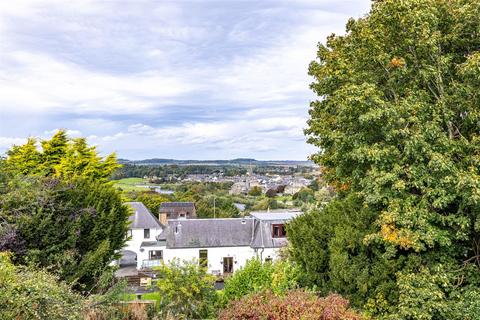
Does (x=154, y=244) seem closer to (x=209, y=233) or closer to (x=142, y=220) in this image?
(x=142, y=220)

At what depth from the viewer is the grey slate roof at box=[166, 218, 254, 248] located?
943 inches

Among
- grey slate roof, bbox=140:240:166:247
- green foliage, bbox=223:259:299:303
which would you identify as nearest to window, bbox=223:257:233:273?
grey slate roof, bbox=140:240:166:247

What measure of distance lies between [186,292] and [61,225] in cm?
442

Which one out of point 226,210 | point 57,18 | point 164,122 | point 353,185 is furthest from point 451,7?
point 226,210

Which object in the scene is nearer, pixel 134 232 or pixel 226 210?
pixel 134 232

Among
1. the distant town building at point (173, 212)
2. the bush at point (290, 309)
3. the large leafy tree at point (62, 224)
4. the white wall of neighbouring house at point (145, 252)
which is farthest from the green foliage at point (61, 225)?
the distant town building at point (173, 212)

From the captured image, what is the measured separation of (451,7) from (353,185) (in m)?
5.32

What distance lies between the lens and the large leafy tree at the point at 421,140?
25.3 feet

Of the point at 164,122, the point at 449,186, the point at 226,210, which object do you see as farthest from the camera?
the point at 226,210

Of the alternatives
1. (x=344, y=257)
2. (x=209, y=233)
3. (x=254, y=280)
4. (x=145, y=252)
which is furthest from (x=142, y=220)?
(x=344, y=257)

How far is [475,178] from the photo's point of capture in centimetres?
702

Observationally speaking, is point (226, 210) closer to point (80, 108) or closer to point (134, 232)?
point (134, 232)

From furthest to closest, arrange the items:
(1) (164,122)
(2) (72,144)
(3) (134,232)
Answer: (3) (134,232), (1) (164,122), (2) (72,144)

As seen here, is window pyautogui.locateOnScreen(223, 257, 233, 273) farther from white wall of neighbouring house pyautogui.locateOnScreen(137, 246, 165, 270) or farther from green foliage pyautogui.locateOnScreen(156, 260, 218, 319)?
green foliage pyautogui.locateOnScreen(156, 260, 218, 319)
